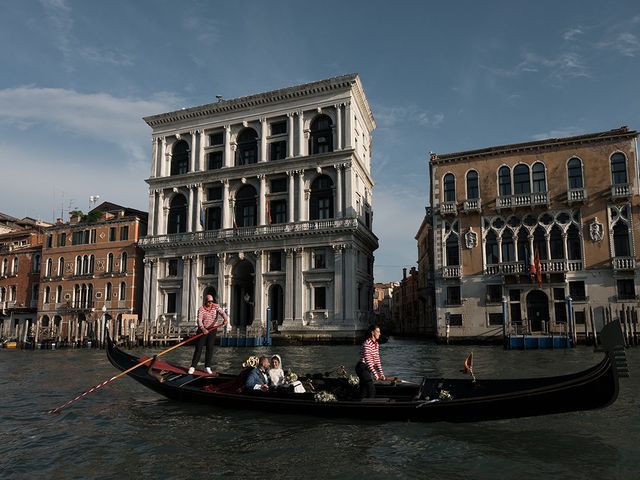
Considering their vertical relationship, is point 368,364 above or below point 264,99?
below

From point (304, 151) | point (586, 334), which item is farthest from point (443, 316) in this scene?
point (304, 151)

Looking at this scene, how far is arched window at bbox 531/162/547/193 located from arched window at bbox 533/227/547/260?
2.02 metres

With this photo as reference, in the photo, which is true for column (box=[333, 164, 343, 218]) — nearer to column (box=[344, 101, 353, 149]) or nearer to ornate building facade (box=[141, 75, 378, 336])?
ornate building facade (box=[141, 75, 378, 336])

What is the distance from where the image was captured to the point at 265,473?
5664 mm

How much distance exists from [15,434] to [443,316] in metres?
22.0

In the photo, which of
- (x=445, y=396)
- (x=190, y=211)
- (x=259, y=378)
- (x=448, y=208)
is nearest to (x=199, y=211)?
(x=190, y=211)

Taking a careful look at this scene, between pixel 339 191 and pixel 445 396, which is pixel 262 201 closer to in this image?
pixel 339 191

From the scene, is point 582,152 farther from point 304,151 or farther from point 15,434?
point 15,434

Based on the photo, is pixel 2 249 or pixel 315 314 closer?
pixel 315 314

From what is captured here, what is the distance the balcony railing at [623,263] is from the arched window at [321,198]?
47.5ft

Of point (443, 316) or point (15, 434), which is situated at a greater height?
point (443, 316)

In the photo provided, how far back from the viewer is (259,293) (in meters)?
30.3

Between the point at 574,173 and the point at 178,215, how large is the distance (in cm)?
2316

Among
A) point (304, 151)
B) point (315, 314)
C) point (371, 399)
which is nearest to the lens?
point (371, 399)
